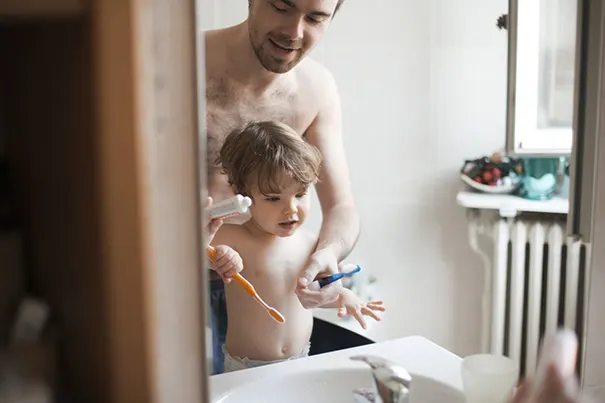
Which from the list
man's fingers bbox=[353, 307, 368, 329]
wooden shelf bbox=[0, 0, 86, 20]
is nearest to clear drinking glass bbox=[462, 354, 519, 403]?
man's fingers bbox=[353, 307, 368, 329]

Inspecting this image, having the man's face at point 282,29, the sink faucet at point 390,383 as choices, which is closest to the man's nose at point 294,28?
the man's face at point 282,29

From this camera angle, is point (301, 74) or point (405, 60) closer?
point (301, 74)

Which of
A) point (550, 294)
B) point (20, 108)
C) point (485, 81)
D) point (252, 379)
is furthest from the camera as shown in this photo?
point (485, 81)

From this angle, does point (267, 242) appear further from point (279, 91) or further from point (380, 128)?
point (380, 128)

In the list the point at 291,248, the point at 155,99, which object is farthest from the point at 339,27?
the point at 155,99

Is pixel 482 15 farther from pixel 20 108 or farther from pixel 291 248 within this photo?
pixel 20 108

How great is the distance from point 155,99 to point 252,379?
47 cm

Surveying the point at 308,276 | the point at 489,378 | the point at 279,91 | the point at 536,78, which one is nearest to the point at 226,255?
the point at 308,276

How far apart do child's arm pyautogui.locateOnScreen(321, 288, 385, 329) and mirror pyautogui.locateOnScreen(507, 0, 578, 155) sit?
1.19 feet

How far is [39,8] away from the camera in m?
0.30

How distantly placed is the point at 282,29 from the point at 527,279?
2.20 feet

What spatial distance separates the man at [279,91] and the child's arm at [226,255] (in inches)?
0.6

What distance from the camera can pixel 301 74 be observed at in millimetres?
799

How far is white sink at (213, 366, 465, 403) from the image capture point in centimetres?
68
